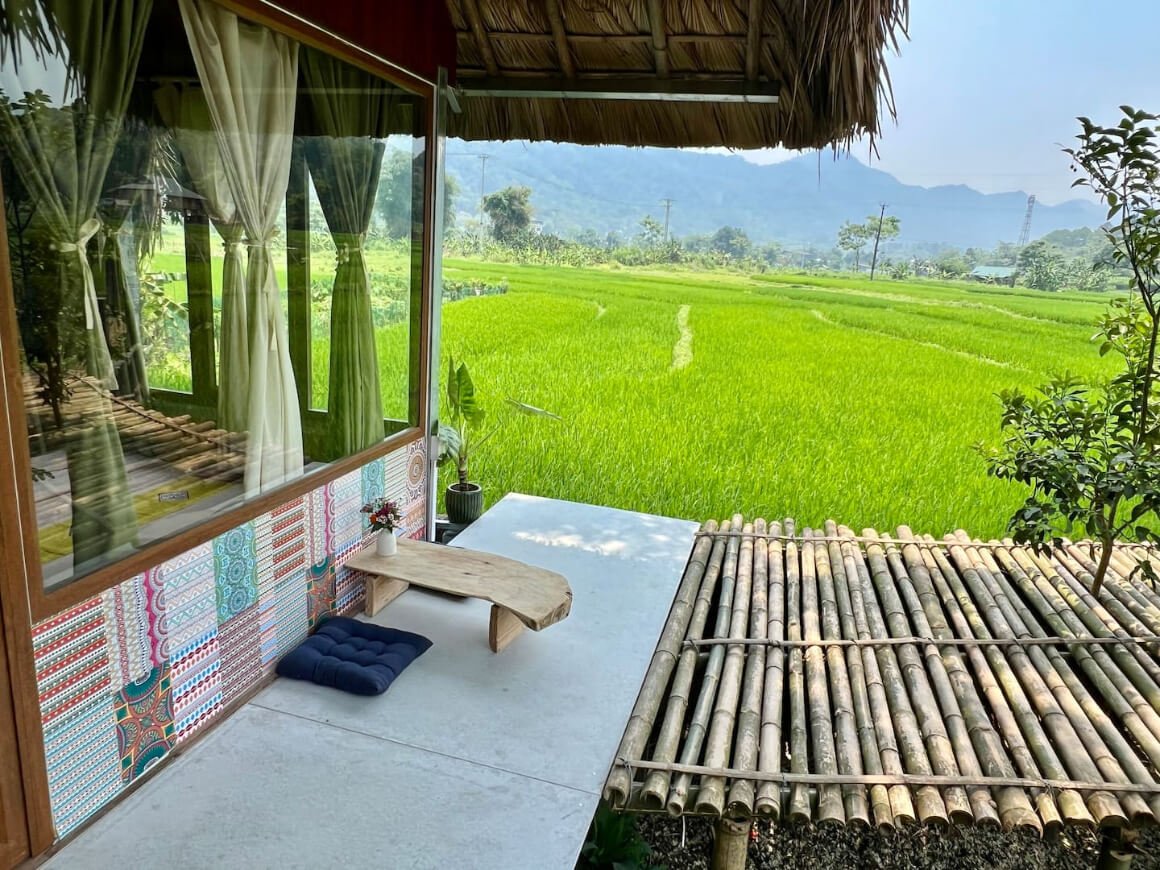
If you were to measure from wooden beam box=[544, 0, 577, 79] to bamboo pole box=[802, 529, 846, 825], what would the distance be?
248 centimetres

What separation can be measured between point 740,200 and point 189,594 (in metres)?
39.0

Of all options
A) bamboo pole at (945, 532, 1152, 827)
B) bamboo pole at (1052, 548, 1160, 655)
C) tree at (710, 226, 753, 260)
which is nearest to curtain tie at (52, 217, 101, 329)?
bamboo pole at (945, 532, 1152, 827)

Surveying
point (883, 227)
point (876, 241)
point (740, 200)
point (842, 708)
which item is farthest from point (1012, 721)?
point (740, 200)

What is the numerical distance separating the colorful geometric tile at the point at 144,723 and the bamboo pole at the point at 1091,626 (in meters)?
2.87

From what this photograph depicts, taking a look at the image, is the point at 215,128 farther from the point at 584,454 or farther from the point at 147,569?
the point at 584,454

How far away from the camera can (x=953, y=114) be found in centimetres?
3189

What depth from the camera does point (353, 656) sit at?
8.19ft

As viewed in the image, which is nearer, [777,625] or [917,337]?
[777,625]

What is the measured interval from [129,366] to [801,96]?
8.84 feet

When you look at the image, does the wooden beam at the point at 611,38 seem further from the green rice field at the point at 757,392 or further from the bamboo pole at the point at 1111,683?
the bamboo pole at the point at 1111,683

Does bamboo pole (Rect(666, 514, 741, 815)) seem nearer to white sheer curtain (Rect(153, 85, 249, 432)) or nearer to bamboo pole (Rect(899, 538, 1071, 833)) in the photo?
bamboo pole (Rect(899, 538, 1071, 833))

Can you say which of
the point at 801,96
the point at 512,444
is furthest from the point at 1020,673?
the point at 512,444

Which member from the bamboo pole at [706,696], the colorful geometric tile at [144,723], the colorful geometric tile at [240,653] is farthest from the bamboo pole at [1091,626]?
the colorful geometric tile at [144,723]

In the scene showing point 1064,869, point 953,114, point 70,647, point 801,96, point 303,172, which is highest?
point 953,114
